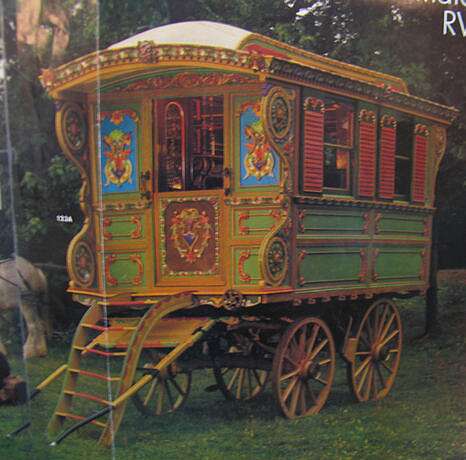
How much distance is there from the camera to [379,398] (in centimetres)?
392

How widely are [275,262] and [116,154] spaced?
0.87 metres

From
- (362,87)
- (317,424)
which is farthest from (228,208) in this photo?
(317,424)

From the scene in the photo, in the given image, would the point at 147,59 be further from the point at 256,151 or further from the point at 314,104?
the point at 314,104

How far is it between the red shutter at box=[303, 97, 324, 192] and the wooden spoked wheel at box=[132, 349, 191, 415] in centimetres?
105

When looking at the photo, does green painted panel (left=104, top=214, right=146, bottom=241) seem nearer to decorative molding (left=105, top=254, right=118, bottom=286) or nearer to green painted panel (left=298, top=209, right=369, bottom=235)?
decorative molding (left=105, top=254, right=118, bottom=286)

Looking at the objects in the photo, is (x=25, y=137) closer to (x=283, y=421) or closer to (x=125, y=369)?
(x=125, y=369)

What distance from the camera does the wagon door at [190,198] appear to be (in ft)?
11.8

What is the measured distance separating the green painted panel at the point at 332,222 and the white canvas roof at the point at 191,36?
880mm

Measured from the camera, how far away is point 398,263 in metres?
4.15

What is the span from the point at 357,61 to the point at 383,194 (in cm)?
76

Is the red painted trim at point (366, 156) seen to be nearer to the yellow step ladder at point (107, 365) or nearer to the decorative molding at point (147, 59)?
the decorative molding at point (147, 59)

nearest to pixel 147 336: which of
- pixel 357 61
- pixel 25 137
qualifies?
pixel 25 137

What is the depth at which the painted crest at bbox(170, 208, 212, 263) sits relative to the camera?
147 inches

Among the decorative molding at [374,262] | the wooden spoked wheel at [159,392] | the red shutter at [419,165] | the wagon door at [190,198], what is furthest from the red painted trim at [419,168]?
the wooden spoked wheel at [159,392]
